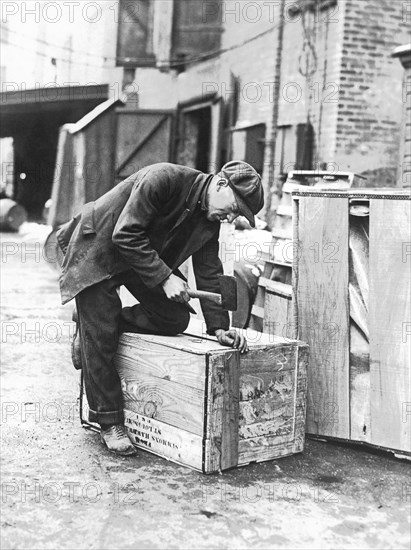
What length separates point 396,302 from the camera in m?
3.99

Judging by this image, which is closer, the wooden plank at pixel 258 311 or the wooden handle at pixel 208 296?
the wooden handle at pixel 208 296

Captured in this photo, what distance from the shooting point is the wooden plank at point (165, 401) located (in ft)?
12.2

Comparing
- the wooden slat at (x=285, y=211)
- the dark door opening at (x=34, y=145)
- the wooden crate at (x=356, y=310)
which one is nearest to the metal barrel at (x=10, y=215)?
the dark door opening at (x=34, y=145)

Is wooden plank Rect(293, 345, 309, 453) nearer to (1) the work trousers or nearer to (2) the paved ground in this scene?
(2) the paved ground

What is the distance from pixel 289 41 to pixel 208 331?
25.4 ft

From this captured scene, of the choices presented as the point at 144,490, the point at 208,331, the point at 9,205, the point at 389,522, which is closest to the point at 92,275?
the point at 208,331

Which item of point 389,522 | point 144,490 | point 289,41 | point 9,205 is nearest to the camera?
point 389,522

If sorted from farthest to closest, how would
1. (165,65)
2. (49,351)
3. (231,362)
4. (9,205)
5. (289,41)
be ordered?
(9,205), (165,65), (289,41), (49,351), (231,362)

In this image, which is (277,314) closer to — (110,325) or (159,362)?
(159,362)

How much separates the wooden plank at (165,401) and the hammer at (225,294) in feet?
1.56

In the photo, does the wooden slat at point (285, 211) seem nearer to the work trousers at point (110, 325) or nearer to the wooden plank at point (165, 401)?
the work trousers at point (110, 325)

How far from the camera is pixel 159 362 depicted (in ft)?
12.8

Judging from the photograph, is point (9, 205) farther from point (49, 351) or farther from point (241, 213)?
point (241, 213)

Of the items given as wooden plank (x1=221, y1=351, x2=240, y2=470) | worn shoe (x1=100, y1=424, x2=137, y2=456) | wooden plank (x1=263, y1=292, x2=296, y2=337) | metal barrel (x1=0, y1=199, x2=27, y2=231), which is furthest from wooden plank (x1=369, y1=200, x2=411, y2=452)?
metal barrel (x1=0, y1=199, x2=27, y2=231)
